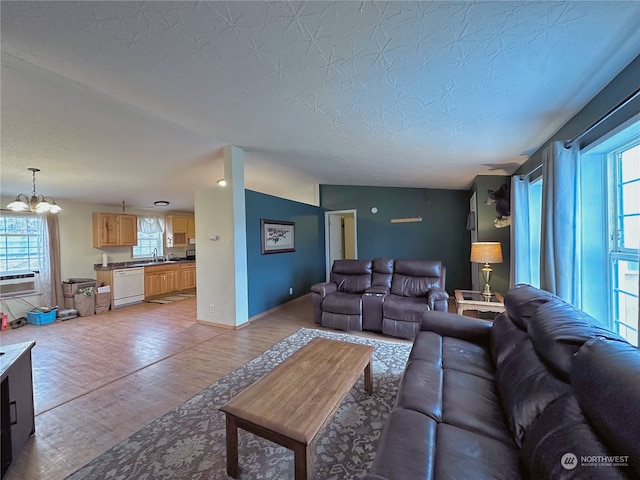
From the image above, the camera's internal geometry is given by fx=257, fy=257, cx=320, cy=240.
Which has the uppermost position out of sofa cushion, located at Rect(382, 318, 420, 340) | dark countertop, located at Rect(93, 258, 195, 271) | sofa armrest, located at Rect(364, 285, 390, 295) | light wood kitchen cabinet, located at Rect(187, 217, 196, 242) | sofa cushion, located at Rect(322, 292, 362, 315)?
light wood kitchen cabinet, located at Rect(187, 217, 196, 242)

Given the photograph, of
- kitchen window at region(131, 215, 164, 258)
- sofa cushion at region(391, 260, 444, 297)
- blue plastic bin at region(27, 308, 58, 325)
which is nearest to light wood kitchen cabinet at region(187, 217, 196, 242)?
kitchen window at region(131, 215, 164, 258)

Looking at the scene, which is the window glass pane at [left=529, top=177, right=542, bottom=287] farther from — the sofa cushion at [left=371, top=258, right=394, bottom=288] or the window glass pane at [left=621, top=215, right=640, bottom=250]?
the sofa cushion at [left=371, top=258, right=394, bottom=288]

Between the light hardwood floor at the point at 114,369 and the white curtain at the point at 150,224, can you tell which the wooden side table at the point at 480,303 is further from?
the white curtain at the point at 150,224

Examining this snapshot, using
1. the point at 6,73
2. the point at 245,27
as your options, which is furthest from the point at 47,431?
the point at 245,27

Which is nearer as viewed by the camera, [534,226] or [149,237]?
[534,226]

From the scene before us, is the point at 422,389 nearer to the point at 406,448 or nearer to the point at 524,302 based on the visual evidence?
the point at 406,448

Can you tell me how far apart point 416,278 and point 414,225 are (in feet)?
7.29

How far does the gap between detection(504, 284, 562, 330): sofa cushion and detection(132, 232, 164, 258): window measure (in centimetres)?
745

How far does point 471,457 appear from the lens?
1.00m

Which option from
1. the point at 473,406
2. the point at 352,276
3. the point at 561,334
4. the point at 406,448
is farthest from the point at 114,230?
the point at 561,334

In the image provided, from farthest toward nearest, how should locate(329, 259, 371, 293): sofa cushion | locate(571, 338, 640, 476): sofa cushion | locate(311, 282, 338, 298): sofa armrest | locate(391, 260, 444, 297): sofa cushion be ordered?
1. locate(329, 259, 371, 293): sofa cushion
2. locate(311, 282, 338, 298): sofa armrest
3. locate(391, 260, 444, 297): sofa cushion
4. locate(571, 338, 640, 476): sofa cushion

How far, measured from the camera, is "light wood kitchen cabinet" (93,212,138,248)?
5.48 m

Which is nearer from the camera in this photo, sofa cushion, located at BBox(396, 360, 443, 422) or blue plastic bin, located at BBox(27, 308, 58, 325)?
sofa cushion, located at BBox(396, 360, 443, 422)

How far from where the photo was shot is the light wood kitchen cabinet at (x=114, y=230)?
548cm
